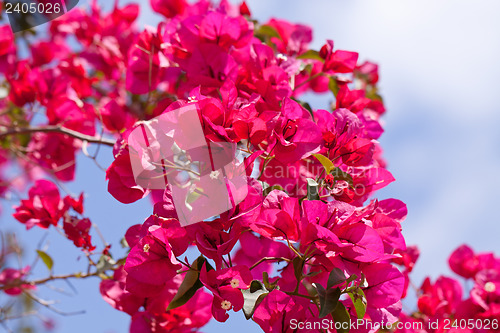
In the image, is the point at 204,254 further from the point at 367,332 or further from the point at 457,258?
the point at 457,258

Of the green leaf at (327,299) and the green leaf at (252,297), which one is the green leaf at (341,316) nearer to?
the green leaf at (327,299)

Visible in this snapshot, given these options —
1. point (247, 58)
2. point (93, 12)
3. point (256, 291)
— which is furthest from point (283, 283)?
point (93, 12)

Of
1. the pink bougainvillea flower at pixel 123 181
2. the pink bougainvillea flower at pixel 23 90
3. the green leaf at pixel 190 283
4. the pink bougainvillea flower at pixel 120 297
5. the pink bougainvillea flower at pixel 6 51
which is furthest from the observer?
the pink bougainvillea flower at pixel 6 51

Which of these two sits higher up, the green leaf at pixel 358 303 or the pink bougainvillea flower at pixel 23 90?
the pink bougainvillea flower at pixel 23 90

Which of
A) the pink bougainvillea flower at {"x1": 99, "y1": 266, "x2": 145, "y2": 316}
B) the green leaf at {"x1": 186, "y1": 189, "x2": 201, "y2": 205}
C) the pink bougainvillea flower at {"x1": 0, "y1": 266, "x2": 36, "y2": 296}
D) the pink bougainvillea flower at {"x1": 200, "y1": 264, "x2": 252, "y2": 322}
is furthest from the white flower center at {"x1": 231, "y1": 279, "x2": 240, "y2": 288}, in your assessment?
the pink bougainvillea flower at {"x1": 0, "y1": 266, "x2": 36, "y2": 296}

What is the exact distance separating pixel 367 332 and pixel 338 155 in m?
0.48

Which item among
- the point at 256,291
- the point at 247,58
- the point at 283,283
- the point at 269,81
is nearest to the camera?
the point at 256,291

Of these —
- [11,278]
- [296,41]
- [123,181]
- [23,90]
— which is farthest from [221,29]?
[11,278]

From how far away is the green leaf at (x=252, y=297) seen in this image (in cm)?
98

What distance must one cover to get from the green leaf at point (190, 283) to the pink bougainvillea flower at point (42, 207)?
907 mm

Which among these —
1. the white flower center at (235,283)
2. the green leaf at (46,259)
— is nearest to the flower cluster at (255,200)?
the white flower center at (235,283)

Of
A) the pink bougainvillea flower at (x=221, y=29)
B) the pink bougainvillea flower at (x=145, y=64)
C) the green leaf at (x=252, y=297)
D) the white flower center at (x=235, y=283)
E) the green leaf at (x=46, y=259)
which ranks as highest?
the pink bougainvillea flower at (x=221, y=29)

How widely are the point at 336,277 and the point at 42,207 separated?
130 cm

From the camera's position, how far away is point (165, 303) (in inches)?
58.0
